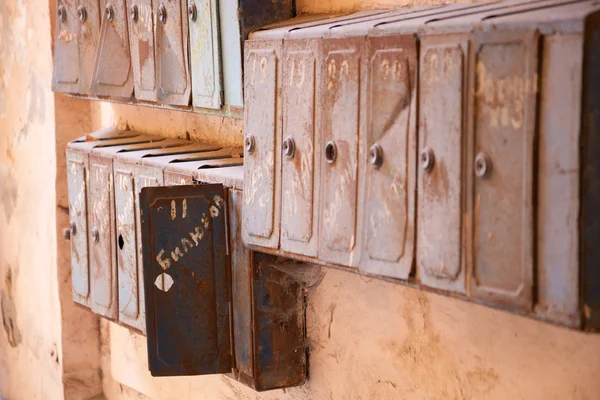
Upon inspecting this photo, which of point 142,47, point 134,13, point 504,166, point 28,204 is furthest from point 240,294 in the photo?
point 28,204

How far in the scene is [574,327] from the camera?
1548 millimetres

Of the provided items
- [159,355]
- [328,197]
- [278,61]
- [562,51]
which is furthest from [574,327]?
[159,355]

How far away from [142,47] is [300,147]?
1.03 metres

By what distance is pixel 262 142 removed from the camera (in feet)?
7.55

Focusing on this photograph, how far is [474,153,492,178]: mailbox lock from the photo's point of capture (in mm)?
1672

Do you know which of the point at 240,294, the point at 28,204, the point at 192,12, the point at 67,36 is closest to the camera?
the point at 240,294

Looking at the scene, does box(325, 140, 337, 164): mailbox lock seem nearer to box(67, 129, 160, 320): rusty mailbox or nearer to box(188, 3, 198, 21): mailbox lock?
box(188, 3, 198, 21): mailbox lock

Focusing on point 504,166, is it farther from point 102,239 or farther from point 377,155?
point 102,239

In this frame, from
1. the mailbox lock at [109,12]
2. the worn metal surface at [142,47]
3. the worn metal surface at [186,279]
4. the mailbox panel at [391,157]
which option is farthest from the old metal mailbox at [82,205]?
the mailbox panel at [391,157]

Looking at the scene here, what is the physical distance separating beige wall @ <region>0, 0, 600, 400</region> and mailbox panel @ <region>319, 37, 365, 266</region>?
1.05 ft

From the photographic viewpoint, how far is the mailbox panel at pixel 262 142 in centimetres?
226

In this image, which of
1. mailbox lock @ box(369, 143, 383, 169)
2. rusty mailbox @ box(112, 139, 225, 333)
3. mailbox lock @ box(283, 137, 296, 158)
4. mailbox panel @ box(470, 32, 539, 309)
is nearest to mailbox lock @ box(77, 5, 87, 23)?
rusty mailbox @ box(112, 139, 225, 333)

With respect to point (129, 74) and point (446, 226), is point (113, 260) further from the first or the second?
point (446, 226)

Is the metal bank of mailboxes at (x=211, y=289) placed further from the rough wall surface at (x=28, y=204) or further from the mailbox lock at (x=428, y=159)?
the rough wall surface at (x=28, y=204)
